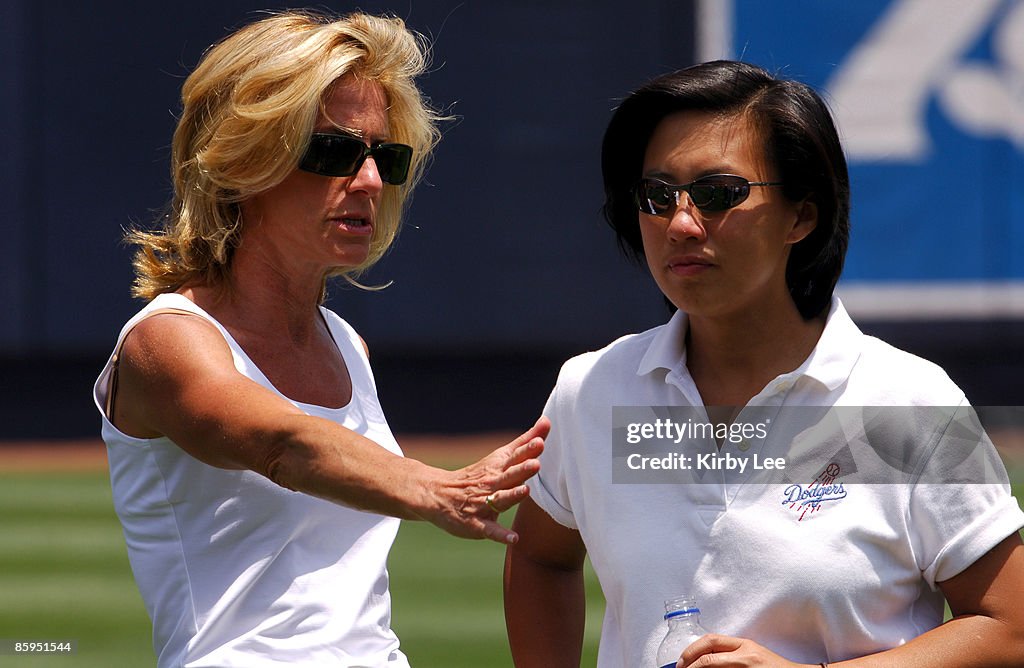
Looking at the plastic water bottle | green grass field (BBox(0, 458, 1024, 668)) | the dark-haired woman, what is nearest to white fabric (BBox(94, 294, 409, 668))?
the dark-haired woman

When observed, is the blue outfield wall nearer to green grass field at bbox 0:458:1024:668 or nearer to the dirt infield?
the dirt infield

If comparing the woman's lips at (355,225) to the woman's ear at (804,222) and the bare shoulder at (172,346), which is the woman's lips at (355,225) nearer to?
the bare shoulder at (172,346)

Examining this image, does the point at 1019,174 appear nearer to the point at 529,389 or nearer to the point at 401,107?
Answer: the point at 529,389

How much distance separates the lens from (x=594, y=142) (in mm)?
12289

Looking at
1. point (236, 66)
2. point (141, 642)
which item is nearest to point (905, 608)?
point (236, 66)

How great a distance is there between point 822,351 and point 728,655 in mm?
579

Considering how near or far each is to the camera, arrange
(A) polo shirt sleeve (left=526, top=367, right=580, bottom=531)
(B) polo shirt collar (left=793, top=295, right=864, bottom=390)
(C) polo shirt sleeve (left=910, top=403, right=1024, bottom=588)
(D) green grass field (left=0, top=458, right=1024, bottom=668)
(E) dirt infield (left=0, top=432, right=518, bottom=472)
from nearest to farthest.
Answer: (C) polo shirt sleeve (left=910, top=403, right=1024, bottom=588) → (B) polo shirt collar (left=793, top=295, right=864, bottom=390) → (A) polo shirt sleeve (left=526, top=367, right=580, bottom=531) → (D) green grass field (left=0, top=458, right=1024, bottom=668) → (E) dirt infield (left=0, top=432, right=518, bottom=472)

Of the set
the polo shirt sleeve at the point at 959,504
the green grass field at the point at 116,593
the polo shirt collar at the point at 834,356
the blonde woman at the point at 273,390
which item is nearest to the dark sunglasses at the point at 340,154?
the blonde woman at the point at 273,390

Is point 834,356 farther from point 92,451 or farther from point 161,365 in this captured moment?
point 92,451

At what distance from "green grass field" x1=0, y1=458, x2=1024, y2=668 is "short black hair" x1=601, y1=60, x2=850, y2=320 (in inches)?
134

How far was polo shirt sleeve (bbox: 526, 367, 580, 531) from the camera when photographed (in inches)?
107

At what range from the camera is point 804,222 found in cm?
267

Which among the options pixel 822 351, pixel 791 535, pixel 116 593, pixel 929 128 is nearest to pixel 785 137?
pixel 822 351

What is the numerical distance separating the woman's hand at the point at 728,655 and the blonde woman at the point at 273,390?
1.20ft
